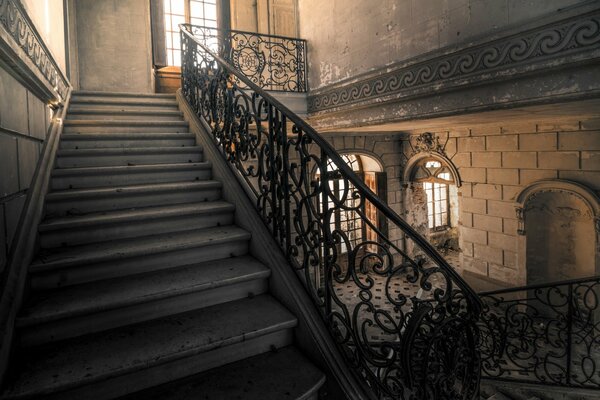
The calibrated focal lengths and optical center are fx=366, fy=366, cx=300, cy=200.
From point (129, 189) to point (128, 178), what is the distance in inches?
12.6

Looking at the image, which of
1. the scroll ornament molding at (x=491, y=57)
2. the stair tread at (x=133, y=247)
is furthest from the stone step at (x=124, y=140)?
the scroll ornament molding at (x=491, y=57)

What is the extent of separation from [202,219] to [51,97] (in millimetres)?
1462

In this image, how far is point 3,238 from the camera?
1.71m

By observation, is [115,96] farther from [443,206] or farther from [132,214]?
[443,206]

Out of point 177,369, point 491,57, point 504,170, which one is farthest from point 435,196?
point 177,369

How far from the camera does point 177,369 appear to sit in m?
1.77

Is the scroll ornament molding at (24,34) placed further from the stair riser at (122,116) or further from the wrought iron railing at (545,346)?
the wrought iron railing at (545,346)

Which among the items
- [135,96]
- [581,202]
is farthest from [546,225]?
[135,96]

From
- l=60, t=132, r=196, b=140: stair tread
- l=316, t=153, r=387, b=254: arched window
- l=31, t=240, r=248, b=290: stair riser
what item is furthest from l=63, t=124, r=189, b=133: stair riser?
l=316, t=153, r=387, b=254: arched window

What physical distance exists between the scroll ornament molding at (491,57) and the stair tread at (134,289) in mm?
3305

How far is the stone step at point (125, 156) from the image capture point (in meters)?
3.23

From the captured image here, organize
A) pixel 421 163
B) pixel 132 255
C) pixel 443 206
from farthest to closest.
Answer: pixel 443 206, pixel 421 163, pixel 132 255

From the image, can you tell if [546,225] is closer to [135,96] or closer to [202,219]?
[202,219]

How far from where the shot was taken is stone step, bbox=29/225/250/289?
208cm
